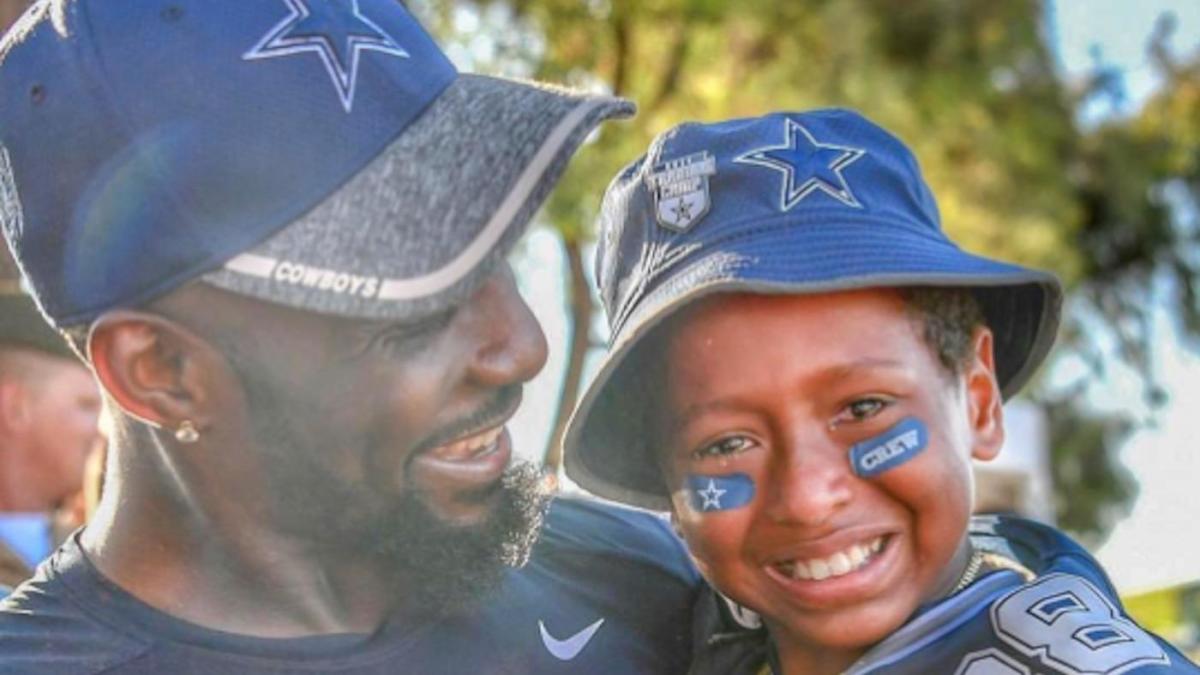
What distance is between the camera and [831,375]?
9.36ft

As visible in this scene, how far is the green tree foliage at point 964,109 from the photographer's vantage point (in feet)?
34.0

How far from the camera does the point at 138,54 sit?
2.54 meters

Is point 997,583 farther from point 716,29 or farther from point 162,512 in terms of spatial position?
point 716,29

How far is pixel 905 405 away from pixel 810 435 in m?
0.15

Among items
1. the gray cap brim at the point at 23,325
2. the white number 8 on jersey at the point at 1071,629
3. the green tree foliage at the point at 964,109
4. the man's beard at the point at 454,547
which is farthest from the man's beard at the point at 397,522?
the green tree foliage at the point at 964,109

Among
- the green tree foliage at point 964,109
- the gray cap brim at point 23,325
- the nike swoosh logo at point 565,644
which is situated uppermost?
the nike swoosh logo at point 565,644

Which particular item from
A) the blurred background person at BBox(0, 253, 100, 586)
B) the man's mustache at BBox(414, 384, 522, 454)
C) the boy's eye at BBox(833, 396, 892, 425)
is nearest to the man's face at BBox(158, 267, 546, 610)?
the man's mustache at BBox(414, 384, 522, 454)

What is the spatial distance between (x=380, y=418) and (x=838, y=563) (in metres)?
0.71

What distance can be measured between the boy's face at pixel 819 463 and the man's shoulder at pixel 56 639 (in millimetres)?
862

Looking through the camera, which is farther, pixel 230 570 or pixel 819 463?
pixel 819 463

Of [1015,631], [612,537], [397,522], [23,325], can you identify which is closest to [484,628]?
[397,522]

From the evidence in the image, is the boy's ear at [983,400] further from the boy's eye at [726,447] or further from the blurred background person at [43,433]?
the blurred background person at [43,433]

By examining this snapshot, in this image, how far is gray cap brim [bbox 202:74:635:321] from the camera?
250 cm

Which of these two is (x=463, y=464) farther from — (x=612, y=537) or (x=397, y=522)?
(x=612, y=537)
